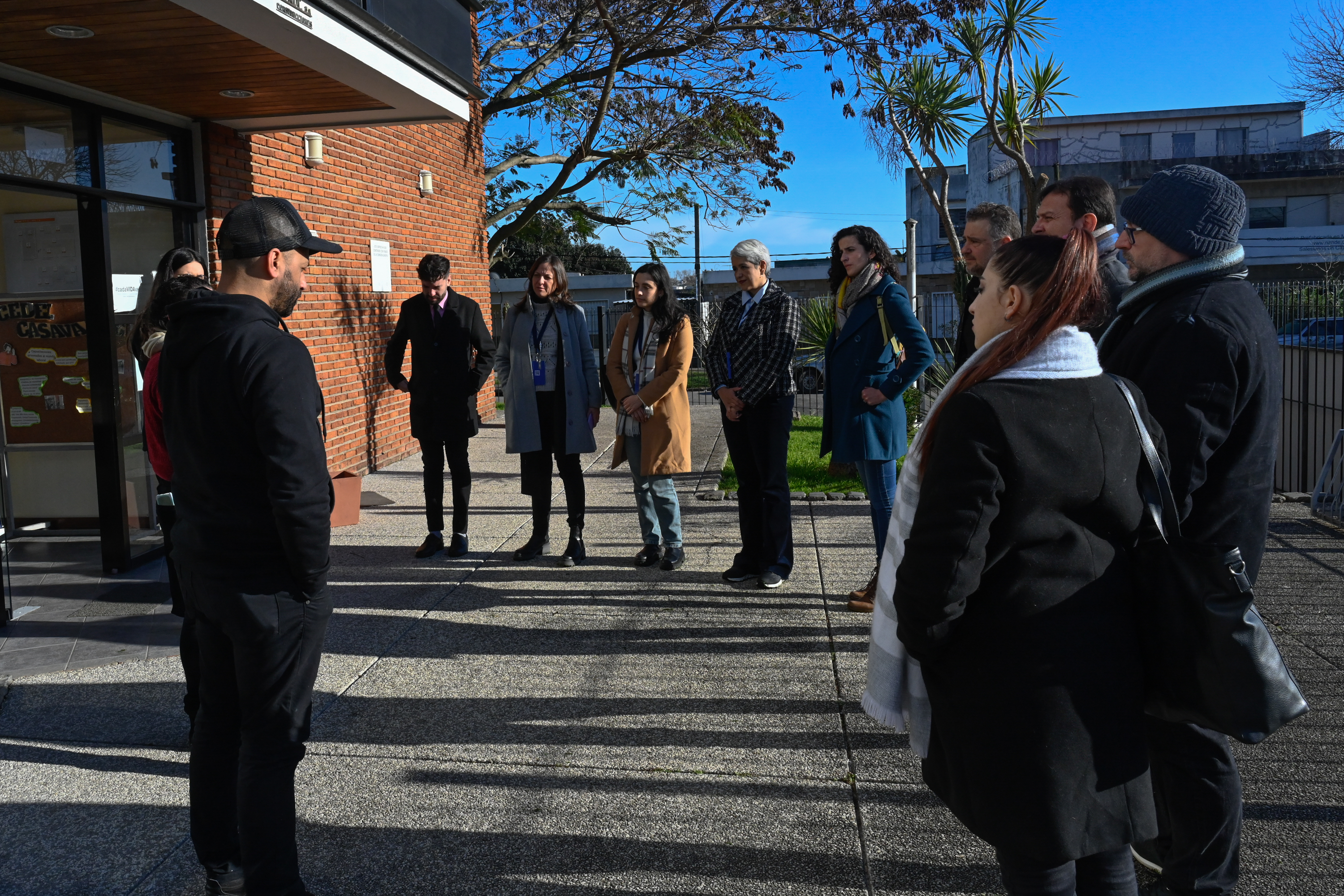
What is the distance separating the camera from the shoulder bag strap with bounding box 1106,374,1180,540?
206 centimetres

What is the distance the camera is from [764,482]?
5812 millimetres

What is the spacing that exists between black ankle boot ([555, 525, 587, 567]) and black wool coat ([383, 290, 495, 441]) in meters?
0.98

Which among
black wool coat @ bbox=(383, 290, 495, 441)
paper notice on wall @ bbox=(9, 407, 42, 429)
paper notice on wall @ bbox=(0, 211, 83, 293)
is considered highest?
paper notice on wall @ bbox=(0, 211, 83, 293)

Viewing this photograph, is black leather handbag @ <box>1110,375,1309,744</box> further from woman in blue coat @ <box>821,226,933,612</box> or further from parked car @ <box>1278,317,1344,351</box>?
parked car @ <box>1278,317,1344,351</box>

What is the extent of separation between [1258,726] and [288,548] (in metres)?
2.22

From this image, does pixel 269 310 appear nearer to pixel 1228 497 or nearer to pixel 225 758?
pixel 225 758

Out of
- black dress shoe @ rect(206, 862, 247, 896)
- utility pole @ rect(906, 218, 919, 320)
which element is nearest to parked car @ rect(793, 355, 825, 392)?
utility pole @ rect(906, 218, 919, 320)

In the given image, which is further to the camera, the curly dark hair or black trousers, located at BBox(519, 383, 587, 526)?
black trousers, located at BBox(519, 383, 587, 526)

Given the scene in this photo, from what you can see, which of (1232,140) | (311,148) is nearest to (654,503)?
(311,148)

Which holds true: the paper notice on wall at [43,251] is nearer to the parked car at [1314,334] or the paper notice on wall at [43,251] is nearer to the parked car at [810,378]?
the parked car at [1314,334]

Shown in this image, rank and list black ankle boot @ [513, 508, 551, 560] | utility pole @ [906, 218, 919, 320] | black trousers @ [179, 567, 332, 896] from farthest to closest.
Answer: utility pole @ [906, 218, 919, 320]
black ankle boot @ [513, 508, 551, 560]
black trousers @ [179, 567, 332, 896]

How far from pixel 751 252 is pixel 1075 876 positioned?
4.20 metres

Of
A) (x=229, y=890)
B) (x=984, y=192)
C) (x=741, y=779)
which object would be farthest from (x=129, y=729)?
(x=984, y=192)

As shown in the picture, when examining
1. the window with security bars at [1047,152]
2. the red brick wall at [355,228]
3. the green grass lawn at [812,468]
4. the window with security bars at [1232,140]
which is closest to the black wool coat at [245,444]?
the green grass lawn at [812,468]
